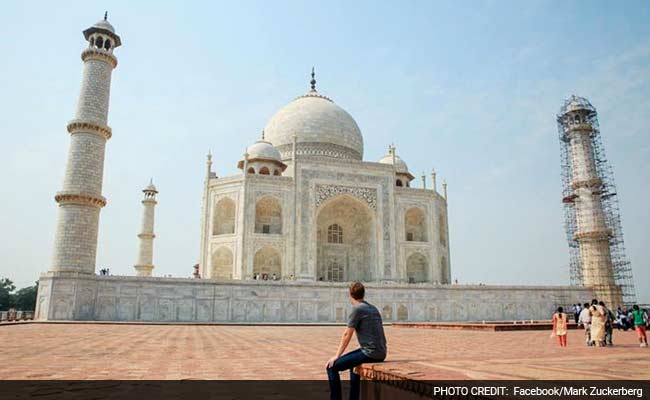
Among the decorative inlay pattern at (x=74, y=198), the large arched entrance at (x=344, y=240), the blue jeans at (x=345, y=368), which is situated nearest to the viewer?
the blue jeans at (x=345, y=368)

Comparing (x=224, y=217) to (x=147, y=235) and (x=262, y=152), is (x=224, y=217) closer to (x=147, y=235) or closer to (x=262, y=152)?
(x=262, y=152)

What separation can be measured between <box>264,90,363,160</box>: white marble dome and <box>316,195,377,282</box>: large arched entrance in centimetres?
407

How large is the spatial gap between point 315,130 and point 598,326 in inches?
976

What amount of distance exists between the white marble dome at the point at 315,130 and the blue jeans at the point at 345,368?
27650 millimetres

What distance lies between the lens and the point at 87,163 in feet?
62.7

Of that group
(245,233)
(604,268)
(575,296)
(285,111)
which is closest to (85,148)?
(245,233)

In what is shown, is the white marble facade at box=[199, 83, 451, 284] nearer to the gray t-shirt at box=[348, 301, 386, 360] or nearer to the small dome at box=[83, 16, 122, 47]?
the small dome at box=[83, 16, 122, 47]

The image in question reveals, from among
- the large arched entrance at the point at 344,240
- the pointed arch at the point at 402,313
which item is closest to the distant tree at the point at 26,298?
the large arched entrance at the point at 344,240

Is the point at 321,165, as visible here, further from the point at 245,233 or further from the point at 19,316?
the point at 19,316

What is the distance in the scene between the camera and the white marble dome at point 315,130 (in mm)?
31578

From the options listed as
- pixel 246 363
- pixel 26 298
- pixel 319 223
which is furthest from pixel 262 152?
pixel 246 363

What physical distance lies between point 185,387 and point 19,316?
18316 mm

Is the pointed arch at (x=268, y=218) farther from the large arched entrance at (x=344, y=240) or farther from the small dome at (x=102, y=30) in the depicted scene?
the small dome at (x=102, y=30)

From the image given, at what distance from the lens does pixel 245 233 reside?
24.8 metres
